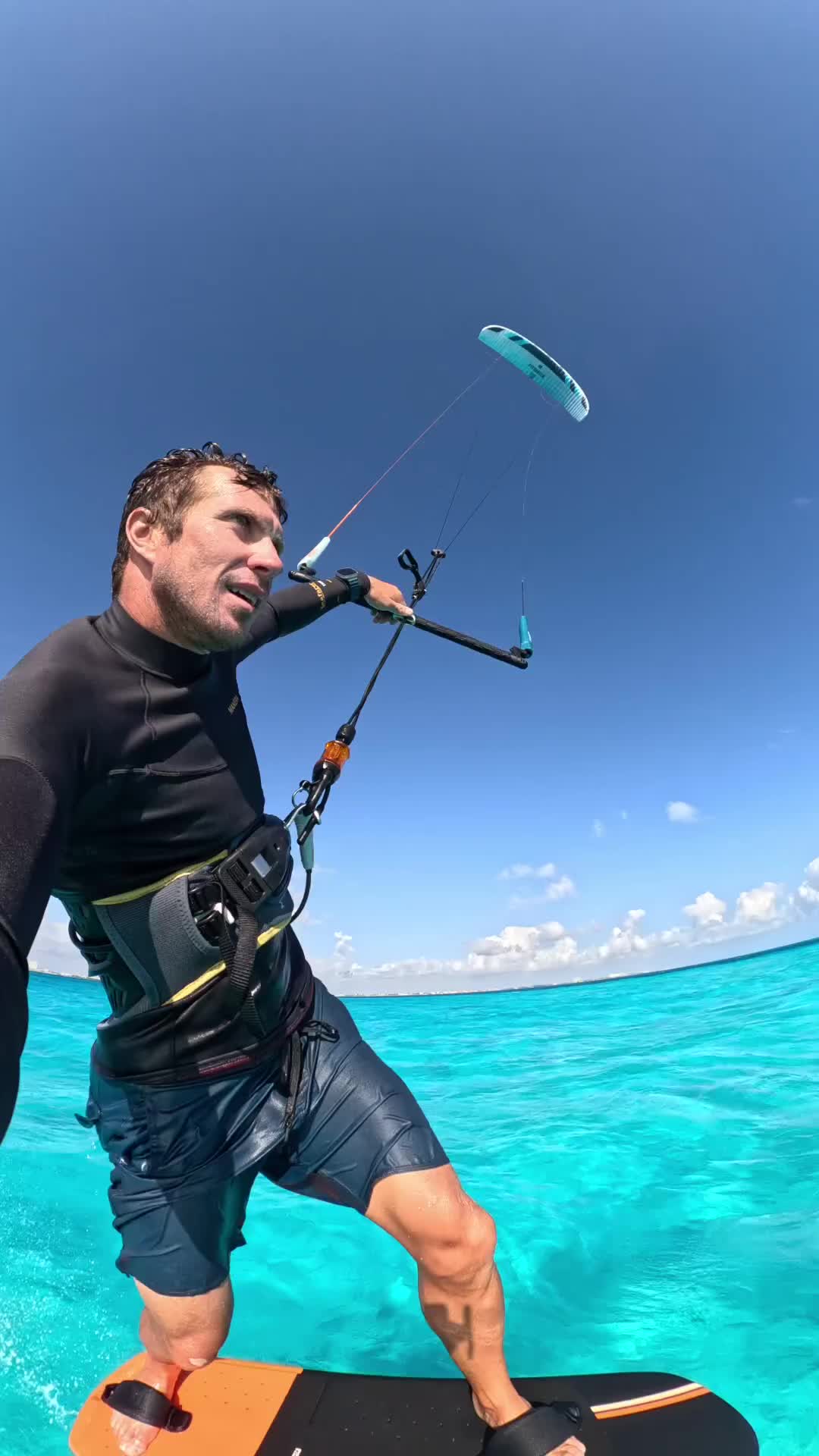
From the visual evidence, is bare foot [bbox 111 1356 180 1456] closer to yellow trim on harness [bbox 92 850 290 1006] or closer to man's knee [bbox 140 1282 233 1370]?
man's knee [bbox 140 1282 233 1370]

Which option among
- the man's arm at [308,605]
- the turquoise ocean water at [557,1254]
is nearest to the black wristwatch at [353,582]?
the man's arm at [308,605]

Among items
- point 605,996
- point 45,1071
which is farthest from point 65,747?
point 605,996

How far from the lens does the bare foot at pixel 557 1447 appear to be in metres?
2.07

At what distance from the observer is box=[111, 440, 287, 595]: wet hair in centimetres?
202

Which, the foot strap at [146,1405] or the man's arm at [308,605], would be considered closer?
the foot strap at [146,1405]

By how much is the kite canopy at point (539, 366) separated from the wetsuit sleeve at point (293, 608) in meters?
6.26

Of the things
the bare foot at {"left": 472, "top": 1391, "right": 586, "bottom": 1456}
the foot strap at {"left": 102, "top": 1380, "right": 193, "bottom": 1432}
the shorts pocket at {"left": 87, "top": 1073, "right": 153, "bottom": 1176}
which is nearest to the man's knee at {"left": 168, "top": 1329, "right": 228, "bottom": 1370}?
the foot strap at {"left": 102, "top": 1380, "right": 193, "bottom": 1432}

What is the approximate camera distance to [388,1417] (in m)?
2.57

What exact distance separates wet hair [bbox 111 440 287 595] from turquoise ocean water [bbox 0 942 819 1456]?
161 inches

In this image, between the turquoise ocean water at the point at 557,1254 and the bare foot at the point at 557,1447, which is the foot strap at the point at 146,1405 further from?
the bare foot at the point at 557,1447

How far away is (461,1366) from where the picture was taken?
2.10 metres

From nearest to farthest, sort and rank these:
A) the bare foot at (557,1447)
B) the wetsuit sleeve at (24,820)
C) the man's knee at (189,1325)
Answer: the wetsuit sleeve at (24,820), the bare foot at (557,1447), the man's knee at (189,1325)

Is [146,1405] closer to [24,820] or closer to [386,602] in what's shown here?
[24,820]

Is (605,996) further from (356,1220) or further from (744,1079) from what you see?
(356,1220)
